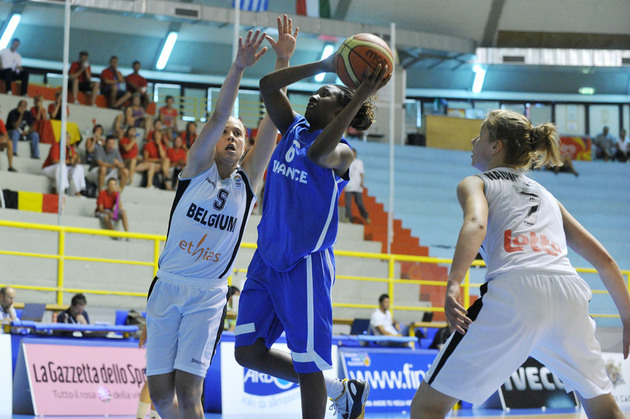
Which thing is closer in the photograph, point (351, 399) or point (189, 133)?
point (351, 399)

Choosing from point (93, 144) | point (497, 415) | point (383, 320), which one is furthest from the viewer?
point (93, 144)

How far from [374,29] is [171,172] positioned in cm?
741

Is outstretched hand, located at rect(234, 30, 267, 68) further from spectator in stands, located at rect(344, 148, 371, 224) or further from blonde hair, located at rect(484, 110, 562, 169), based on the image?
spectator in stands, located at rect(344, 148, 371, 224)

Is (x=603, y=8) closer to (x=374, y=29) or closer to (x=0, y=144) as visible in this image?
(x=374, y=29)

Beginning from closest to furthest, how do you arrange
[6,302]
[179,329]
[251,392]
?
[179,329] → [251,392] → [6,302]

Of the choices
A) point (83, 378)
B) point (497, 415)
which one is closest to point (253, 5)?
point (497, 415)

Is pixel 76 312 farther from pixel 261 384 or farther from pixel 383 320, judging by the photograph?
pixel 383 320

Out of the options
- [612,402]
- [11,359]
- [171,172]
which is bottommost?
[11,359]

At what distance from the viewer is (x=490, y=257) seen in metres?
3.82

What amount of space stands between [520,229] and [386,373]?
7.12 metres

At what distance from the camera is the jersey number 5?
4.63 m

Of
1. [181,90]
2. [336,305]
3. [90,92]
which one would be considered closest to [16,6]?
[90,92]

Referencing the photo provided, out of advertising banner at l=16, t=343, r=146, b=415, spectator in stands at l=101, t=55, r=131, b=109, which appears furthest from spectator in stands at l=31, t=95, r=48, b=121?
advertising banner at l=16, t=343, r=146, b=415

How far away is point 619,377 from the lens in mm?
12727
